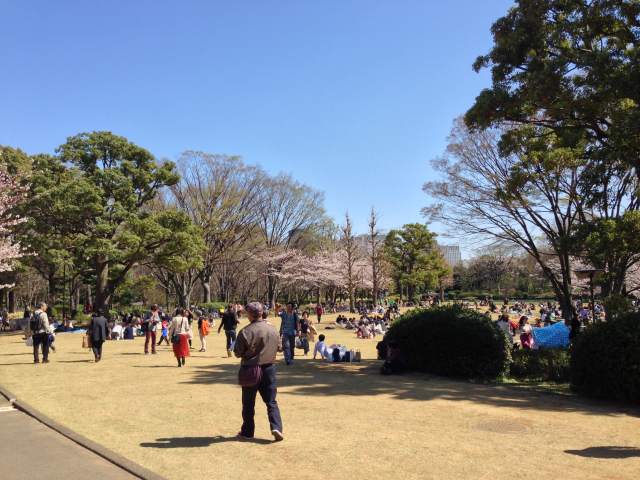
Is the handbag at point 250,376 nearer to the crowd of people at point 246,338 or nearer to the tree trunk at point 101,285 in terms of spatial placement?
the crowd of people at point 246,338

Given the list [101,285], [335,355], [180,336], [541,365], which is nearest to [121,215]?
[101,285]

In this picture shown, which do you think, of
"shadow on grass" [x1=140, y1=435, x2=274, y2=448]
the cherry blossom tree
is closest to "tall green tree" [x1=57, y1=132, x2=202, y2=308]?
the cherry blossom tree

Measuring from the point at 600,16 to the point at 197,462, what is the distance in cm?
1033

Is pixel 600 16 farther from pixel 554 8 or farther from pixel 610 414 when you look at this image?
pixel 610 414

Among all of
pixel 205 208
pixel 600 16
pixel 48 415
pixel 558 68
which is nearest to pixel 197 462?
pixel 48 415

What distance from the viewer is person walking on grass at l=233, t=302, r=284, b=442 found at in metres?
5.30

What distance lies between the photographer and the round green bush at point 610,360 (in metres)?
7.30

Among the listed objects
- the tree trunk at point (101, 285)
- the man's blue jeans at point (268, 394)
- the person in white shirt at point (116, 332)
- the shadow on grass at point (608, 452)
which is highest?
the tree trunk at point (101, 285)

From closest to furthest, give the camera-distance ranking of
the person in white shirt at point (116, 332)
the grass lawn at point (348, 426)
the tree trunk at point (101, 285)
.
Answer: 1. the grass lawn at point (348, 426)
2. the person in white shirt at point (116, 332)
3. the tree trunk at point (101, 285)

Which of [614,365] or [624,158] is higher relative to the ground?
[624,158]

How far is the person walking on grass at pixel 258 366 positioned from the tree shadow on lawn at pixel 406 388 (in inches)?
119

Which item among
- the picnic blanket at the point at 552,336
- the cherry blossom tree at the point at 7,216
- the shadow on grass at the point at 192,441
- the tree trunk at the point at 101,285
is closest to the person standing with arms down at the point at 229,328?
the shadow on grass at the point at 192,441

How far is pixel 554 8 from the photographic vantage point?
10.1 m

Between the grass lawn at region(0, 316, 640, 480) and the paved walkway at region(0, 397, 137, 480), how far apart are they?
310mm
